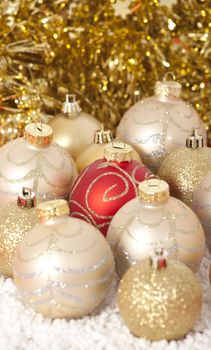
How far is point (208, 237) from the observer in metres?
1.35

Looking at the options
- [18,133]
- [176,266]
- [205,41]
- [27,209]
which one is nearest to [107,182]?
[27,209]

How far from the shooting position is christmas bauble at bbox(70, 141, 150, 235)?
1.30 metres

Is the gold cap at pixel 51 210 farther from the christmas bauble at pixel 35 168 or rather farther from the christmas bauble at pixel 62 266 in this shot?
the christmas bauble at pixel 35 168

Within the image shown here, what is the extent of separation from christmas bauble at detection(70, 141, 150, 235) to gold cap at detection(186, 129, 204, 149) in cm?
14

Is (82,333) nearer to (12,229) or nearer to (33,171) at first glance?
(12,229)

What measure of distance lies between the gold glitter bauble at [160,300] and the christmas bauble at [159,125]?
1.60 feet

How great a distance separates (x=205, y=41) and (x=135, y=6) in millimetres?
225

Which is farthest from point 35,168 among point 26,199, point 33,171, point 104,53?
point 104,53

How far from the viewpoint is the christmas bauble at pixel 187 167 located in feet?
4.53

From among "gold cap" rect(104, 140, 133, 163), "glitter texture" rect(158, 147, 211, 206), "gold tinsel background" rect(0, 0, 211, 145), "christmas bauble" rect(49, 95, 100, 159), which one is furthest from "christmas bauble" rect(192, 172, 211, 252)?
"gold tinsel background" rect(0, 0, 211, 145)

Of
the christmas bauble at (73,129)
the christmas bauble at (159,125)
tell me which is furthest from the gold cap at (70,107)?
the christmas bauble at (159,125)

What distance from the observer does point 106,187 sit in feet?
4.27

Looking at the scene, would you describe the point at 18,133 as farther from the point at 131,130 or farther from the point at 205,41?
the point at 205,41

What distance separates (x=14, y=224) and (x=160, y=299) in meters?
0.34
